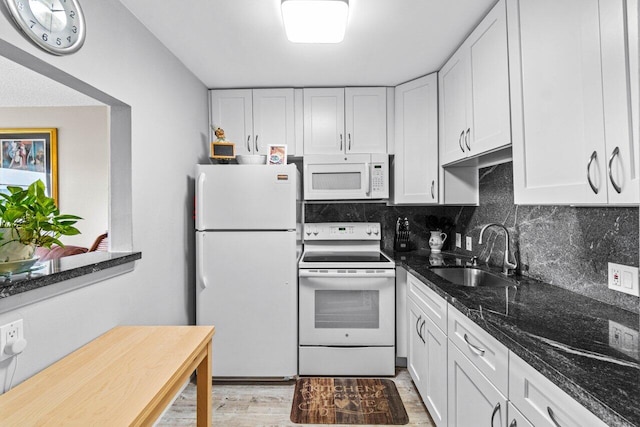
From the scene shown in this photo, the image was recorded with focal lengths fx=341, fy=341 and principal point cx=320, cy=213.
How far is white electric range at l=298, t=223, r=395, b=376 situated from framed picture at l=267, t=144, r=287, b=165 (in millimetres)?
820

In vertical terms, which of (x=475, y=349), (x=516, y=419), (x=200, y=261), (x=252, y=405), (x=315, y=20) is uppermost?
(x=315, y=20)

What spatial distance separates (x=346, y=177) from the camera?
284 cm

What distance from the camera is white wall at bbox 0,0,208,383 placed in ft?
4.17

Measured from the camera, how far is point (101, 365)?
1.20 m

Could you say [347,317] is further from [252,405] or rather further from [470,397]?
[470,397]

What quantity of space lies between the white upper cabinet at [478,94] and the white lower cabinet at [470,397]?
1.04 m

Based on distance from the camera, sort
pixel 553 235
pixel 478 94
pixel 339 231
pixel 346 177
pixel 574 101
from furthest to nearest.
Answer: pixel 339 231
pixel 346 177
pixel 478 94
pixel 553 235
pixel 574 101

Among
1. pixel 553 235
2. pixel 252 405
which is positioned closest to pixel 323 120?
pixel 553 235

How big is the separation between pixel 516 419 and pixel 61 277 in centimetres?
166

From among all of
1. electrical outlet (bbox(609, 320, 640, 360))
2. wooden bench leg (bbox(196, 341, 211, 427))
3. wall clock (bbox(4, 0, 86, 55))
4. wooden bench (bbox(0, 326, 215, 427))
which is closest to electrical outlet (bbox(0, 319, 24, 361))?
wooden bench (bbox(0, 326, 215, 427))

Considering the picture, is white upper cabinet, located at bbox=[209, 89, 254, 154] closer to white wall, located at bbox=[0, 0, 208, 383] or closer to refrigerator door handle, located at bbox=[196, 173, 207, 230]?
white wall, located at bbox=[0, 0, 208, 383]

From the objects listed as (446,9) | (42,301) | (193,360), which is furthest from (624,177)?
(42,301)

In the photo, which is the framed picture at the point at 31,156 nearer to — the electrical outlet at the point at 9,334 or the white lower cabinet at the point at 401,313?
the electrical outlet at the point at 9,334

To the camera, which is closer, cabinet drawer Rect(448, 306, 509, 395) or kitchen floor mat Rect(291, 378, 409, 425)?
cabinet drawer Rect(448, 306, 509, 395)
